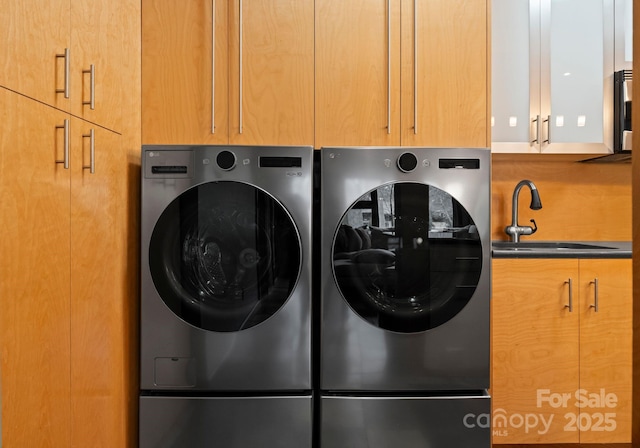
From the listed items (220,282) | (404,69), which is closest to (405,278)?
(220,282)

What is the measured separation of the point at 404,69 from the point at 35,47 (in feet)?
3.94

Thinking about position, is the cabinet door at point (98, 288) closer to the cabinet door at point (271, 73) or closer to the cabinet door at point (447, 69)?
the cabinet door at point (271, 73)

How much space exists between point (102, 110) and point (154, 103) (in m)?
0.34

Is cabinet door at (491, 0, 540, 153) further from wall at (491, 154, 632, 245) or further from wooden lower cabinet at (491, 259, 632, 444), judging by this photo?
wooden lower cabinet at (491, 259, 632, 444)

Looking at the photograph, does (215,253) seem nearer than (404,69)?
Yes

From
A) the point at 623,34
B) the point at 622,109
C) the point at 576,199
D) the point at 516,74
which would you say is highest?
the point at 623,34

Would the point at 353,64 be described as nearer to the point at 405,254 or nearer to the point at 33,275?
the point at 405,254

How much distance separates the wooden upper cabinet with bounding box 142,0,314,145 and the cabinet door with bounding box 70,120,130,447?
29cm

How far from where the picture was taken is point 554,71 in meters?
2.24

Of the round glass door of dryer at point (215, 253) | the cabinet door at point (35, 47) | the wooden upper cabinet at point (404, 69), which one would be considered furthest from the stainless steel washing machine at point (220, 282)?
the cabinet door at point (35, 47)

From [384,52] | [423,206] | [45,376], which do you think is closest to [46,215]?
[45,376]

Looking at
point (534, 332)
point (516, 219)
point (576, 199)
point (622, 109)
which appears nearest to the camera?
point (534, 332)

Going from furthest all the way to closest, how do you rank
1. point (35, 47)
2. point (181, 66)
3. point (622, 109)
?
point (622, 109)
point (181, 66)
point (35, 47)

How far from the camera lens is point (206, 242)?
168cm
